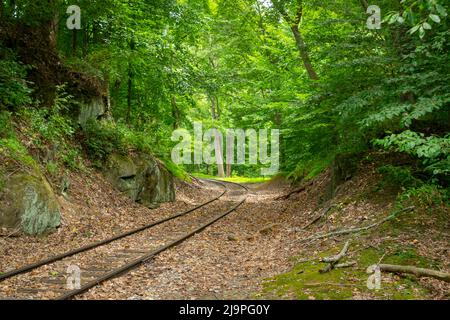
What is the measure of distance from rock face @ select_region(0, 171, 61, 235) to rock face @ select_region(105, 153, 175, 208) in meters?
5.05

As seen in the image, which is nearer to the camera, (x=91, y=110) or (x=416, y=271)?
(x=416, y=271)

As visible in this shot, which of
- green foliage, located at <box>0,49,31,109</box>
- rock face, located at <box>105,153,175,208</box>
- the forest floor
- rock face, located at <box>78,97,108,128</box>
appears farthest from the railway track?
rock face, located at <box>78,97,108,128</box>

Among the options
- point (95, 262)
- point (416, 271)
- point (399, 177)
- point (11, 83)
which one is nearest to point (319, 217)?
point (399, 177)

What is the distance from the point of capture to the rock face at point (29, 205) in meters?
9.09

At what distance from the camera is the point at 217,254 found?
9500 millimetres

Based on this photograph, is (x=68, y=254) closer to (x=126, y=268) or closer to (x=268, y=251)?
(x=126, y=268)

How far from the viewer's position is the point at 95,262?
816 centimetres

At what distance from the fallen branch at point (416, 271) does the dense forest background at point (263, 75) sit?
184 centimetres

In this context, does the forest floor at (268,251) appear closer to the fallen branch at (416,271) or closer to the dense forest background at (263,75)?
the fallen branch at (416,271)

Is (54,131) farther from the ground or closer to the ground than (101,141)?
farther from the ground

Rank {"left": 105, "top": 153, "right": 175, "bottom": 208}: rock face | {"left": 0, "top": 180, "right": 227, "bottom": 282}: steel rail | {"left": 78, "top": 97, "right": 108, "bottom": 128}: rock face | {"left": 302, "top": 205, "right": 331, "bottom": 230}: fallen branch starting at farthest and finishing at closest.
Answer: {"left": 105, "top": 153, "right": 175, "bottom": 208}: rock face
{"left": 78, "top": 97, "right": 108, "bottom": 128}: rock face
{"left": 302, "top": 205, "right": 331, "bottom": 230}: fallen branch
{"left": 0, "top": 180, "right": 227, "bottom": 282}: steel rail

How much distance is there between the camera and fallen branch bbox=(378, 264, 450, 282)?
5662mm

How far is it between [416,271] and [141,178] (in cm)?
1215

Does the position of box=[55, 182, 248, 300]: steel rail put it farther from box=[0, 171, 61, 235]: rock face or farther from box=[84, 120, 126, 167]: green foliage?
box=[84, 120, 126, 167]: green foliage
